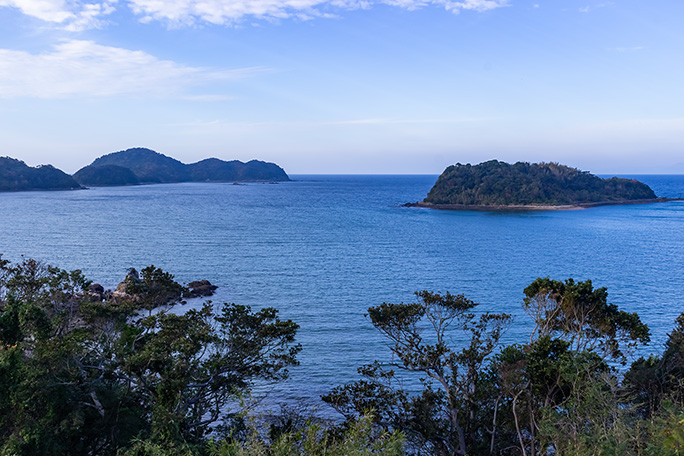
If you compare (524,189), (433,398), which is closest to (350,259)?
(433,398)

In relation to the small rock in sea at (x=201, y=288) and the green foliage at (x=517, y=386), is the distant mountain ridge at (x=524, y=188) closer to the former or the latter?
the small rock in sea at (x=201, y=288)

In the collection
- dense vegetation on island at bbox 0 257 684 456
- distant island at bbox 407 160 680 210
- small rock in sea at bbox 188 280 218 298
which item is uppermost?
distant island at bbox 407 160 680 210

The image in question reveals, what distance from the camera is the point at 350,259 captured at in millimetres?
52031

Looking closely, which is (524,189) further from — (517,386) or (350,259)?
(517,386)

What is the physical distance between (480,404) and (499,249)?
1796 inches

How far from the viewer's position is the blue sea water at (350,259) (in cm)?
Result: 3092

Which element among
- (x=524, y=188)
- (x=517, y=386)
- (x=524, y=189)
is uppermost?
(x=524, y=188)

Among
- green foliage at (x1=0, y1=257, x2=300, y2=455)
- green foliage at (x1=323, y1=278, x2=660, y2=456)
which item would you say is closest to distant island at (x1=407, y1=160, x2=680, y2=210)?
green foliage at (x1=323, y1=278, x2=660, y2=456)

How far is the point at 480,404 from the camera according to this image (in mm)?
16531

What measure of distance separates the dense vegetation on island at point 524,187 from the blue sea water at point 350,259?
34.7 metres

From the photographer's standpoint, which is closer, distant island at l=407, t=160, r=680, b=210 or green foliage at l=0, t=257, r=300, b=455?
green foliage at l=0, t=257, r=300, b=455

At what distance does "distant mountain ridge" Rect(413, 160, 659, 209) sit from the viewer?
129m

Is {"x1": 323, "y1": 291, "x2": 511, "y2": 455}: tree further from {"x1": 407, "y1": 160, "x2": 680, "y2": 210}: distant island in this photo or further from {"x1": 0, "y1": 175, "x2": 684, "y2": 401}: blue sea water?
{"x1": 407, "y1": 160, "x2": 680, "y2": 210}: distant island

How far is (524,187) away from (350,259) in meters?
96.0
